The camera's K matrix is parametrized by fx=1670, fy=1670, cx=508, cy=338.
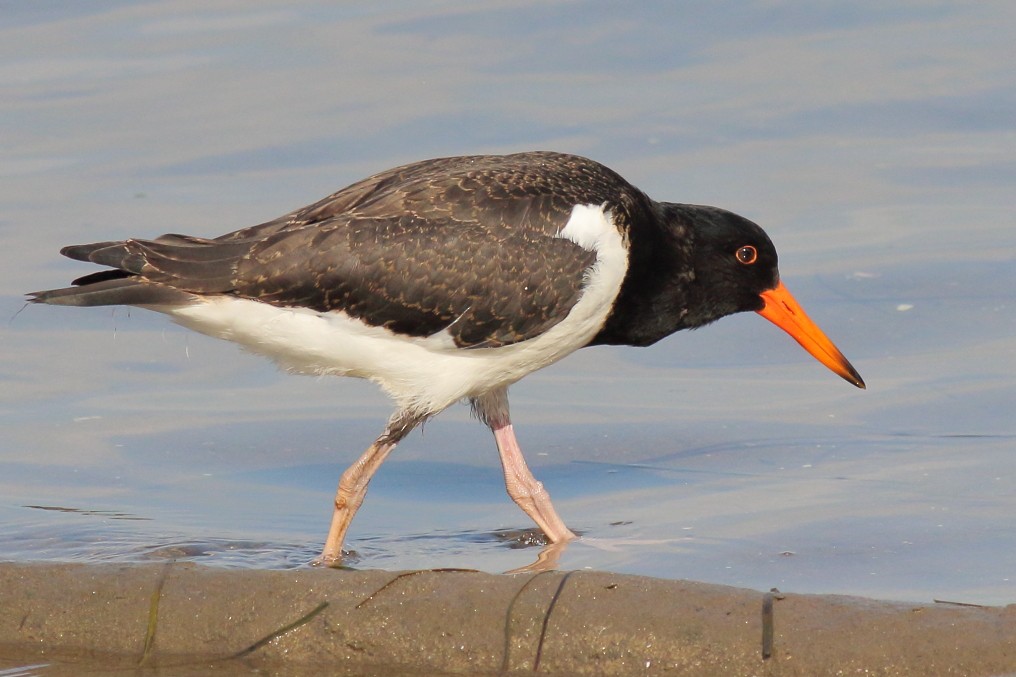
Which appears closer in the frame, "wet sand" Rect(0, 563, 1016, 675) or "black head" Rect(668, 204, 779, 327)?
"wet sand" Rect(0, 563, 1016, 675)


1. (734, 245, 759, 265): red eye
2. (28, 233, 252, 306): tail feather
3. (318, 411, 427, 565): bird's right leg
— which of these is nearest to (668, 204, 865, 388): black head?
(734, 245, 759, 265): red eye

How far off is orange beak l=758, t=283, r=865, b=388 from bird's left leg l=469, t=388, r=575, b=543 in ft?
4.53

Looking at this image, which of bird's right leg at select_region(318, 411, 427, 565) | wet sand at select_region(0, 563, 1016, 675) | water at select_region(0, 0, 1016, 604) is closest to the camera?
wet sand at select_region(0, 563, 1016, 675)

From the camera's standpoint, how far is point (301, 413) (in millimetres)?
8945

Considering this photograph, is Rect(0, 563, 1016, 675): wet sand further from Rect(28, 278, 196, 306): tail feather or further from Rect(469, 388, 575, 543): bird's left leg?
Rect(469, 388, 575, 543): bird's left leg

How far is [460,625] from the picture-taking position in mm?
5551

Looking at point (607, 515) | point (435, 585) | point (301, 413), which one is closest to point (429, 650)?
point (435, 585)

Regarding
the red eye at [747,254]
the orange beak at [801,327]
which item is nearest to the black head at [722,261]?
the red eye at [747,254]

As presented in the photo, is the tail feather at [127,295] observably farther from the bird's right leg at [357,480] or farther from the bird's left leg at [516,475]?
the bird's left leg at [516,475]

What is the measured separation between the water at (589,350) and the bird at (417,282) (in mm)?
746

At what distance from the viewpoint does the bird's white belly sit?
7.06 metres

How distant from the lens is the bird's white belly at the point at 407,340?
7.06 m

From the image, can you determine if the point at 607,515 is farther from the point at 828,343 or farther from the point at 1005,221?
the point at 1005,221

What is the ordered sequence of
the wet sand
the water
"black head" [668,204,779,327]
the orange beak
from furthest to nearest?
the orange beak < "black head" [668,204,779,327] < the water < the wet sand
